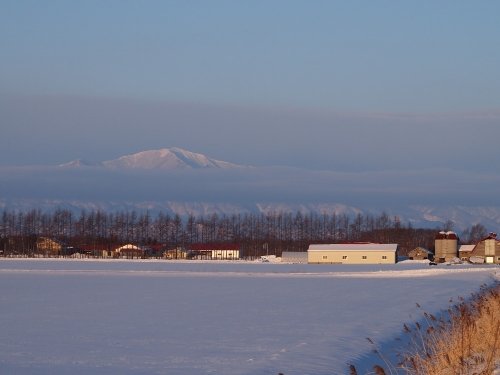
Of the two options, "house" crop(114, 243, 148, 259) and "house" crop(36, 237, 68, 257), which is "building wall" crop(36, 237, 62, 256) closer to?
"house" crop(36, 237, 68, 257)

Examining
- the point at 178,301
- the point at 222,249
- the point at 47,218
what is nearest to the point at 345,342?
the point at 178,301

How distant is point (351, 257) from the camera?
110500 millimetres

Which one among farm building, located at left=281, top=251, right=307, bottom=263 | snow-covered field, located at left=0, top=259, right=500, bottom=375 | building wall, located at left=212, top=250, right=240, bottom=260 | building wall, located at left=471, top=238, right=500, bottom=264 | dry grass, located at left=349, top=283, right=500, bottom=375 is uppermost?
dry grass, located at left=349, top=283, right=500, bottom=375

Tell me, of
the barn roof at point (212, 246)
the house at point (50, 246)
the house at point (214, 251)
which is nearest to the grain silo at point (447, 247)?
the house at point (214, 251)

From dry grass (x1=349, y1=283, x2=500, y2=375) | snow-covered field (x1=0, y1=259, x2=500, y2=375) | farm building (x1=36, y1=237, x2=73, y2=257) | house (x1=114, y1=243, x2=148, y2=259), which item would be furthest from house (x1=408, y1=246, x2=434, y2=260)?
dry grass (x1=349, y1=283, x2=500, y2=375)

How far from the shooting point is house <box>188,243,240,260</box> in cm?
13323

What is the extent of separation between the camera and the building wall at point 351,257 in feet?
354

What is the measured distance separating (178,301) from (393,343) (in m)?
12.0

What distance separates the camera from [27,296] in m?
28.6

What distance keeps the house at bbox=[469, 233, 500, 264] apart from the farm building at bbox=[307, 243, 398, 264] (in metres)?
14.0

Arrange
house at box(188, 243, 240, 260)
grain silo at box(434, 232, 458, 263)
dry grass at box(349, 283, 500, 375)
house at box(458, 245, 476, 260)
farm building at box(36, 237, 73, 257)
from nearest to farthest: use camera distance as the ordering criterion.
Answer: dry grass at box(349, 283, 500, 375) < grain silo at box(434, 232, 458, 263) < house at box(458, 245, 476, 260) < farm building at box(36, 237, 73, 257) < house at box(188, 243, 240, 260)

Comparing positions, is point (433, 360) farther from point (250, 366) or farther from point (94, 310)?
point (94, 310)

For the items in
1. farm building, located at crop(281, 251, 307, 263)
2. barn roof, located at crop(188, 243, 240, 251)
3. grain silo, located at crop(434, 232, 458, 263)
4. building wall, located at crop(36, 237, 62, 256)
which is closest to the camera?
farm building, located at crop(281, 251, 307, 263)

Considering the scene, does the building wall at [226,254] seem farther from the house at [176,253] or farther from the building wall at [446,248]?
the building wall at [446,248]
